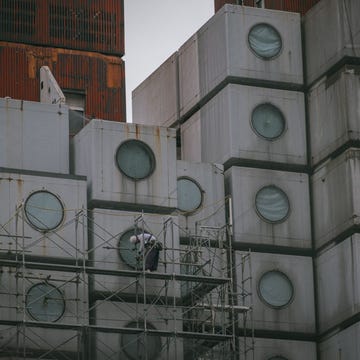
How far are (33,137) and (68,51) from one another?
2010cm

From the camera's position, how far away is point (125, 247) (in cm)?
7325

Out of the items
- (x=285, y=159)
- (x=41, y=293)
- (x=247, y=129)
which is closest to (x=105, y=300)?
(x=41, y=293)

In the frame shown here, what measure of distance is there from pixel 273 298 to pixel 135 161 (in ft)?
30.6

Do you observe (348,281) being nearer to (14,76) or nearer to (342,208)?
(342,208)

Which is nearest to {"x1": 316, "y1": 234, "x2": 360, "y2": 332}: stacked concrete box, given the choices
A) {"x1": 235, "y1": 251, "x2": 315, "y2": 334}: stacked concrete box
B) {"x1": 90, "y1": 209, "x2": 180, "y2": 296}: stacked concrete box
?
{"x1": 235, "y1": 251, "x2": 315, "y2": 334}: stacked concrete box

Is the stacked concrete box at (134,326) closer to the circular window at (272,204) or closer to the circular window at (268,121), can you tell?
the circular window at (272,204)

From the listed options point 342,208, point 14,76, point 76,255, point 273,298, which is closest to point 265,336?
point 273,298

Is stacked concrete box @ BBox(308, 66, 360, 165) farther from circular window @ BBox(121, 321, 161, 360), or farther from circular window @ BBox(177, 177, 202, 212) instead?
circular window @ BBox(121, 321, 161, 360)

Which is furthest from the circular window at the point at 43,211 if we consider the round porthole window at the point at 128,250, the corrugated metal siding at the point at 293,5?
the corrugated metal siding at the point at 293,5

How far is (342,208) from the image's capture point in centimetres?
7812

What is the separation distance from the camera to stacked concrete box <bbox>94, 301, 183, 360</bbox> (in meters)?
71.4

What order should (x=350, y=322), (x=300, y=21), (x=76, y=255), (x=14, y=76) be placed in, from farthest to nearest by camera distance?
(x=14, y=76) → (x=300, y=21) → (x=350, y=322) → (x=76, y=255)

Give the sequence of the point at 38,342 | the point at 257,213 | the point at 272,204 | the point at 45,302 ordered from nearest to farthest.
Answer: the point at 38,342 < the point at 45,302 < the point at 257,213 < the point at 272,204

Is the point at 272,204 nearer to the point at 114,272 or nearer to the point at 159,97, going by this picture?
the point at 159,97
